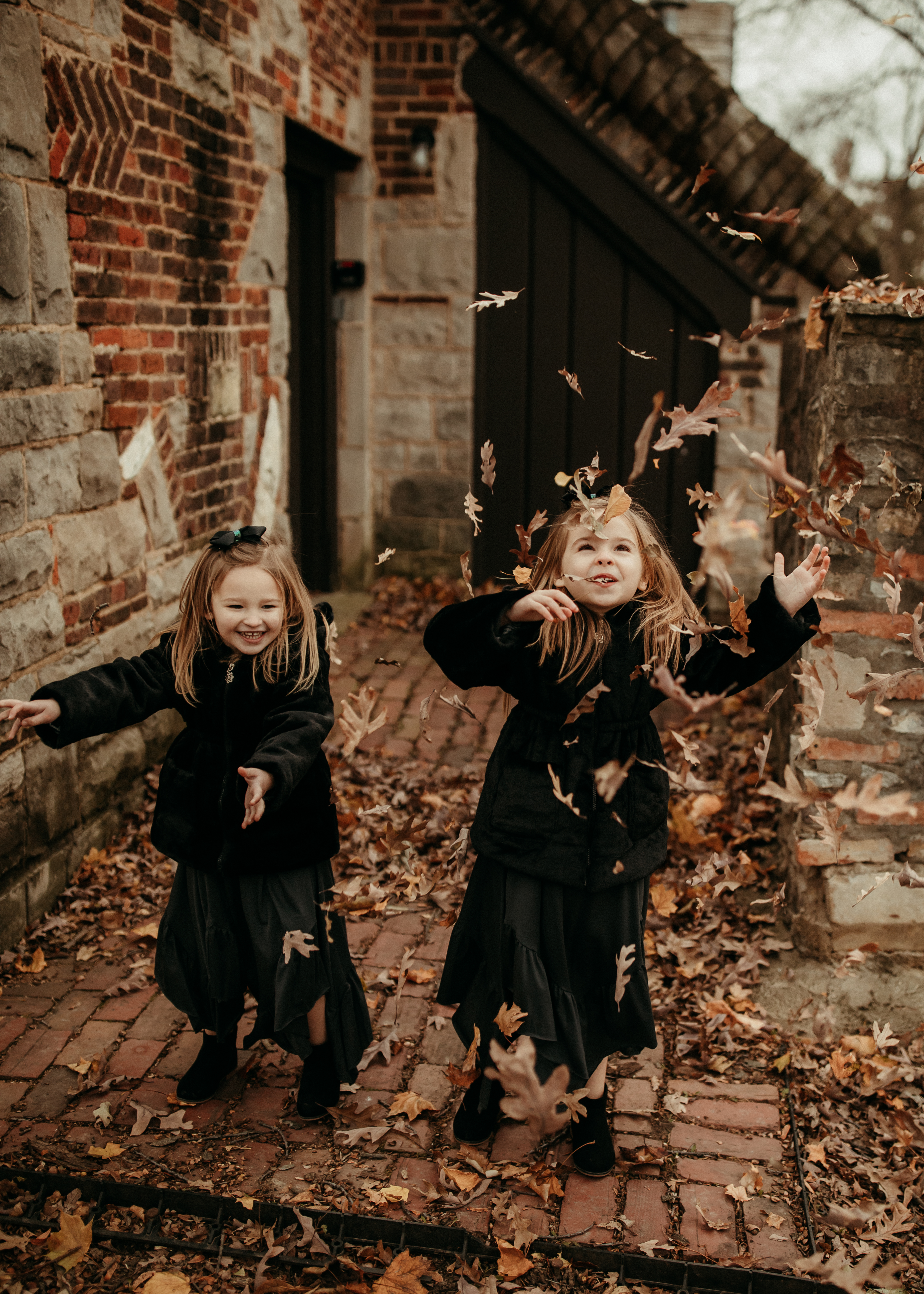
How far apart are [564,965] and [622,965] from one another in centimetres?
12

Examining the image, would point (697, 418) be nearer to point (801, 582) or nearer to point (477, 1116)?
point (801, 582)

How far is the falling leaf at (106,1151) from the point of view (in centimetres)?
252

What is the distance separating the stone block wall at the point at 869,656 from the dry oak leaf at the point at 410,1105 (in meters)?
1.31

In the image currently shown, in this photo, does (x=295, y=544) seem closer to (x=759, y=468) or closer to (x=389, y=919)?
(x=389, y=919)

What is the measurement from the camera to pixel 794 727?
3594 millimetres

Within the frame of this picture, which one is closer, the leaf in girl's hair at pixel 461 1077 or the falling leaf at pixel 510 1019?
the falling leaf at pixel 510 1019

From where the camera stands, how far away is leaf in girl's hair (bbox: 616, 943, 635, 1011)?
2.42m

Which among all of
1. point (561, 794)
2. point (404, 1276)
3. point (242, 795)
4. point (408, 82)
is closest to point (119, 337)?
point (242, 795)

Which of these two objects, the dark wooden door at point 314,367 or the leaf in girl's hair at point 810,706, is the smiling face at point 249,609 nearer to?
the leaf in girl's hair at point 810,706

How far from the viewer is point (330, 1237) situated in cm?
233

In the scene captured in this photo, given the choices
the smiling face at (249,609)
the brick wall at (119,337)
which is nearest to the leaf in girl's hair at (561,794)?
the smiling face at (249,609)

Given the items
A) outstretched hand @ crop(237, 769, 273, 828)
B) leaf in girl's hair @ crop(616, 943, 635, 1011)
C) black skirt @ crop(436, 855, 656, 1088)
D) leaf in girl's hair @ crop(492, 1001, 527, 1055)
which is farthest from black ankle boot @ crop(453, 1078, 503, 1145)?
outstretched hand @ crop(237, 769, 273, 828)

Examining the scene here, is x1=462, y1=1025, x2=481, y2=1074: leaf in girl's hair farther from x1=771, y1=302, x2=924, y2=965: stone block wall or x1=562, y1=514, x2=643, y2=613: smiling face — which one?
x1=771, y1=302, x2=924, y2=965: stone block wall

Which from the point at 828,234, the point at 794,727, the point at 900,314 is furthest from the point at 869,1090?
the point at 828,234
